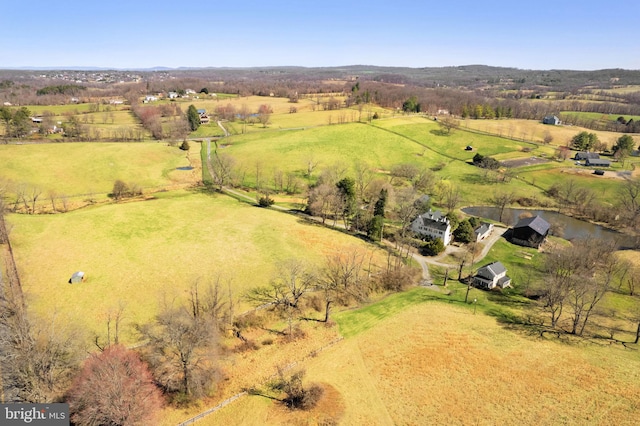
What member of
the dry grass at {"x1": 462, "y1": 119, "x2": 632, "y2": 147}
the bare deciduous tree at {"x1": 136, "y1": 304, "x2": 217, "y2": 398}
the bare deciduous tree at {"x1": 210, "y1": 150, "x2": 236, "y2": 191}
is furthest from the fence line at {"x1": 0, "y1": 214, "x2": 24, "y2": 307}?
the dry grass at {"x1": 462, "y1": 119, "x2": 632, "y2": 147}

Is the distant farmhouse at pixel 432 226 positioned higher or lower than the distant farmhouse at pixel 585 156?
lower

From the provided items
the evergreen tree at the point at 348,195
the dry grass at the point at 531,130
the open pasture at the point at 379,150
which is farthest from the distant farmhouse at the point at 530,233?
the dry grass at the point at 531,130

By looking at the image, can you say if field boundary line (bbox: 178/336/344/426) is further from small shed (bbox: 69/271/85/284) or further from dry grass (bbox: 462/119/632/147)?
dry grass (bbox: 462/119/632/147)

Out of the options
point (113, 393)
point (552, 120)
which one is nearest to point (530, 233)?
point (113, 393)

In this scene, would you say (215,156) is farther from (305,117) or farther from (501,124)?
(501,124)

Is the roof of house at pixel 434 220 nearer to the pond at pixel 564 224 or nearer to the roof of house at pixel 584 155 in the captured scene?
the pond at pixel 564 224

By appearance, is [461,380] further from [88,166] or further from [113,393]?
[88,166]

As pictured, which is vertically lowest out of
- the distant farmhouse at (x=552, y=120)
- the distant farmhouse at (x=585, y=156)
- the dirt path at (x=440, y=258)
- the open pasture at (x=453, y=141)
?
the dirt path at (x=440, y=258)

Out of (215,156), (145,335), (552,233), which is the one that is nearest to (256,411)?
(145,335)
